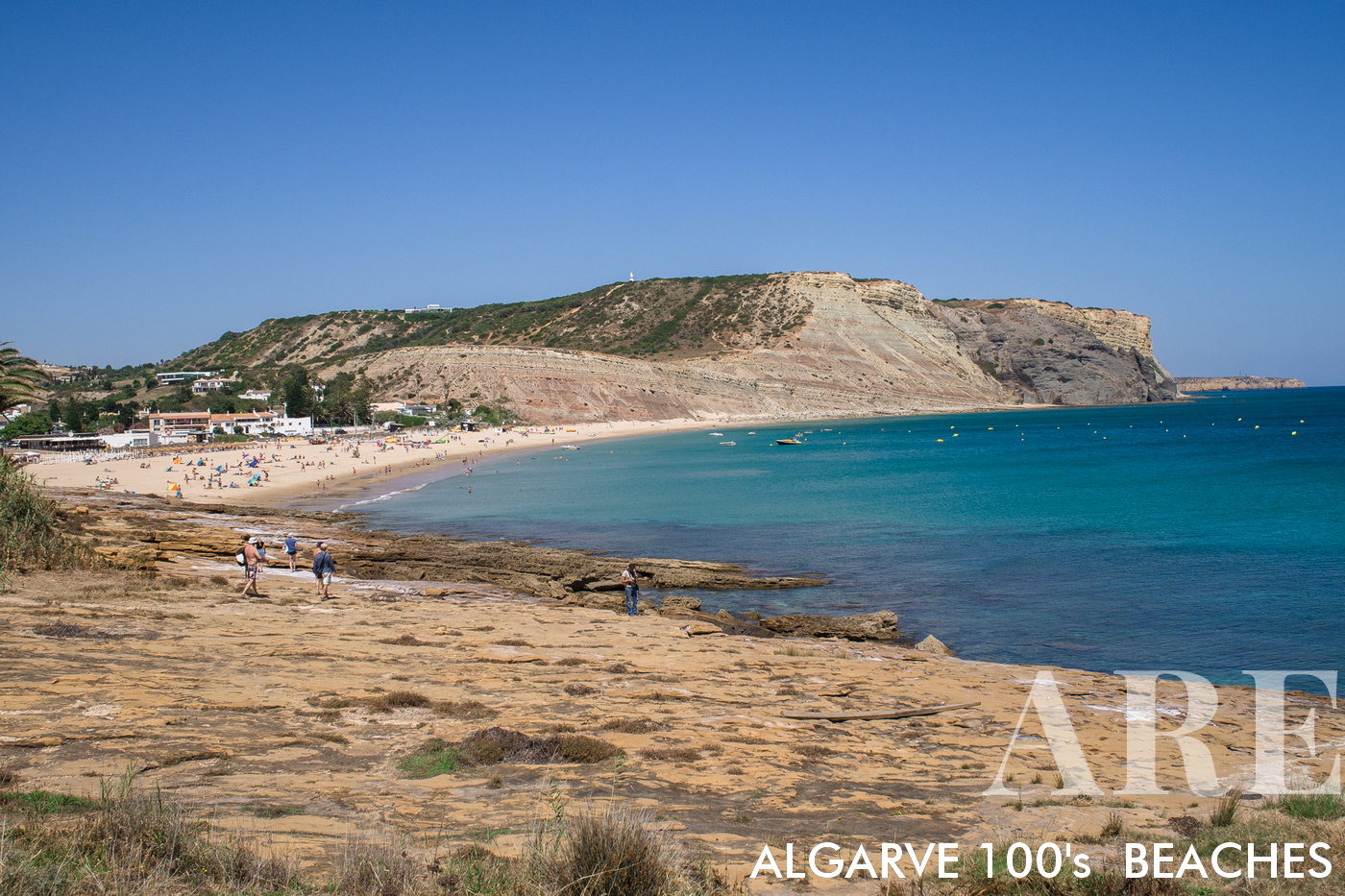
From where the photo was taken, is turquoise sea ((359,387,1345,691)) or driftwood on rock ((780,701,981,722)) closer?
driftwood on rock ((780,701,981,722))

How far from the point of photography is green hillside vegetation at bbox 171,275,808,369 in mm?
134625

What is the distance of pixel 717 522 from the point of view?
33719mm

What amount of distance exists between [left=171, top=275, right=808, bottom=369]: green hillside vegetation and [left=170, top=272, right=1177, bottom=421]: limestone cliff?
14.0 inches

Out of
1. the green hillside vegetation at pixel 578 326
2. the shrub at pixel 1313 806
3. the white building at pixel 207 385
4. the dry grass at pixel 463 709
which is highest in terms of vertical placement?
the green hillside vegetation at pixel 578 326

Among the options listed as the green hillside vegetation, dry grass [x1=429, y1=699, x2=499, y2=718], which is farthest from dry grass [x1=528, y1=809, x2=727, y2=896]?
the green hillside vegetation

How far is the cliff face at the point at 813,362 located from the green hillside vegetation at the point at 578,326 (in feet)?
2.05

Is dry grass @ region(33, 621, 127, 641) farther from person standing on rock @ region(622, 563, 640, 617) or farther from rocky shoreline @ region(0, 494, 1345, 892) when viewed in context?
person standing on rock @ region(622, 563, 640, 617)

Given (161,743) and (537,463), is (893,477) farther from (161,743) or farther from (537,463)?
(161,743)

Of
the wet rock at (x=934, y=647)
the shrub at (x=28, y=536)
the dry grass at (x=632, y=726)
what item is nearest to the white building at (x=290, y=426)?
the shrub at (x=28, y=536)

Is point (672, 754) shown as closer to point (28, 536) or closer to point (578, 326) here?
point (28, 536)

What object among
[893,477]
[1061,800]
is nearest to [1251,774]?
[1061,800]

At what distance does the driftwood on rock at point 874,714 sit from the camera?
33.4 ft

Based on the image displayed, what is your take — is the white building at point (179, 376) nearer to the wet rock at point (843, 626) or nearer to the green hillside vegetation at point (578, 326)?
the green hillside vegetation at point (578, 326)

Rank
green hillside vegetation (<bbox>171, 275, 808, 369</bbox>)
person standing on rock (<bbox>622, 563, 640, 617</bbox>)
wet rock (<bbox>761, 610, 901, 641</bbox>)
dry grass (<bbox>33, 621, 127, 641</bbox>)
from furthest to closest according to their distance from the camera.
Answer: green hillside vegetation (<bbox>171, 275, 808, 369</bbox>) → person standing on rock (<bbox>622, 563, 640, 617</bbox>) → wet rock (<bbox>761, 610, 901, 641</bbox>) → dry grass (<bbox>33, 621, 127, 641</bbox>)
